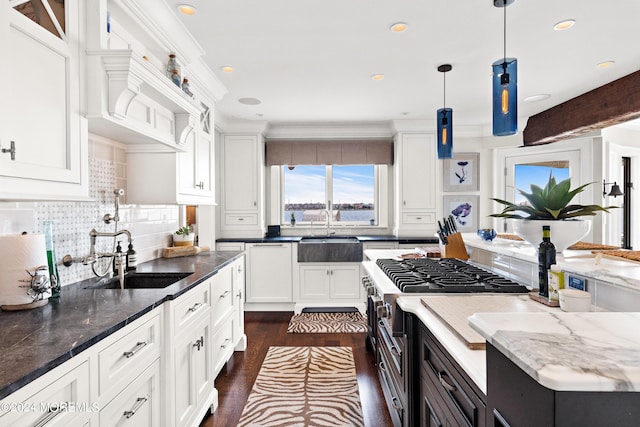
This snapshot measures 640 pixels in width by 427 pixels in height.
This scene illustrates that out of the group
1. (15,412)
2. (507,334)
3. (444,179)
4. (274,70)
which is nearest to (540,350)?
(507,334)

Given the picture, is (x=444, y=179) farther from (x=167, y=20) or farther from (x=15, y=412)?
(x=15, y=412)

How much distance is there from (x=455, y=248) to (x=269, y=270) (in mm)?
2622

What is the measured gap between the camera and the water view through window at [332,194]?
17.8ft

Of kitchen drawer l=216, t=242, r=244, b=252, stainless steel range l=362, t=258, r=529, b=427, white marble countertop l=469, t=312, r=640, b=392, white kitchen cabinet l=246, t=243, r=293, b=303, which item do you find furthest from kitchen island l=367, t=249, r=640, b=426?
kitchen drawer l=216, t=242, r=244, b=252

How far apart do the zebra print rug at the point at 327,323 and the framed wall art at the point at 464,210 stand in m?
1.96

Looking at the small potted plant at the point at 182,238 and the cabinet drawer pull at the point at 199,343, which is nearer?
the cabinet drawer pull at the point at 199,343

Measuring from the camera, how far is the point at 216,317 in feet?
8.32

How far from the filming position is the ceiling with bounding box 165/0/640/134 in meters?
2.17

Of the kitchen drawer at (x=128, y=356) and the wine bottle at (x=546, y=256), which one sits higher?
the wine bottle at (x=546, y=256)

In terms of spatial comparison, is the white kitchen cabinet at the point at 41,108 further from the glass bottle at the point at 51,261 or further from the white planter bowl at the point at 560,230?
the white planter bowl at the point at 560,230

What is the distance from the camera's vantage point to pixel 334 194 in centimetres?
542

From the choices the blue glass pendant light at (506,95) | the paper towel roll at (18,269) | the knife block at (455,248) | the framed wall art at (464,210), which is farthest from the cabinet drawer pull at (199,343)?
the framed wall art at (464,210)

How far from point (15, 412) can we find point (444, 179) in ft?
16.3

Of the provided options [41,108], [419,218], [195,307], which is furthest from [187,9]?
[419,218]
